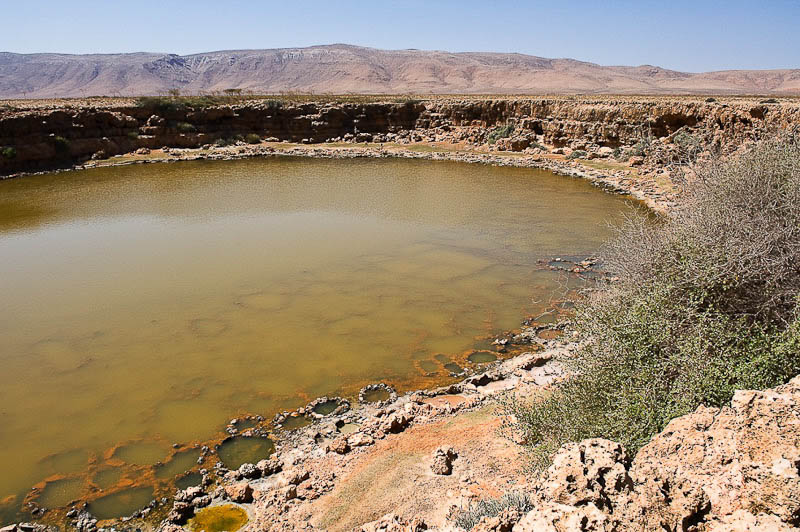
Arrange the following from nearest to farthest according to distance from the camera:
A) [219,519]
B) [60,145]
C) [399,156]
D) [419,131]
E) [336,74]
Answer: [219,519], [60,145], [399,156], [419,131], [336,74]

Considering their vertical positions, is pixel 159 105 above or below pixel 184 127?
above

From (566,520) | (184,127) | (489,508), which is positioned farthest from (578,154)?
(566,520)

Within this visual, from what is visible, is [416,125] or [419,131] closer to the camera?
[419,131]

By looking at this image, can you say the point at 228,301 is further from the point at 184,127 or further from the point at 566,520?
the point at 184,127

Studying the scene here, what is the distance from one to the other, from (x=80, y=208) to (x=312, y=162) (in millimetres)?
16219

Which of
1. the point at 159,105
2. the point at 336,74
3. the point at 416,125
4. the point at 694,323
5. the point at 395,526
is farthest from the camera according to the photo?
the point at 336,74

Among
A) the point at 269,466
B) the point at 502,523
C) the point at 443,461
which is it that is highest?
the point at 502,523

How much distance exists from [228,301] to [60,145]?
99.9 ft

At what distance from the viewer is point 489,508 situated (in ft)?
16.6

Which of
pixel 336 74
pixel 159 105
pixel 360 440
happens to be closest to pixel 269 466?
pixel 360 440

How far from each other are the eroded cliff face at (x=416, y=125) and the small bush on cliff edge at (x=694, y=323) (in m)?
21.9

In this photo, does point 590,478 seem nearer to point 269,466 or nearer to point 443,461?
point 443,461

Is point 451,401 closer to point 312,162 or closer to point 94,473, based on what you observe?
point 94,473

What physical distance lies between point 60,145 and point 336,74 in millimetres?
89103
